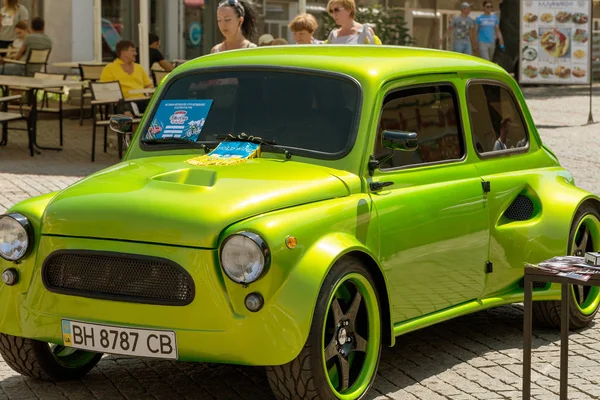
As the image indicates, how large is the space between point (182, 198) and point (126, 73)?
1139cm

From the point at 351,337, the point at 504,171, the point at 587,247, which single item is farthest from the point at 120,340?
the point at 587,247

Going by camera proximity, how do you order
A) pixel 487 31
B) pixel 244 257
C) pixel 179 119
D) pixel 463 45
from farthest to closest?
pixel 463 45
pixel 487 31
pixel 179 119
pixel 244 257

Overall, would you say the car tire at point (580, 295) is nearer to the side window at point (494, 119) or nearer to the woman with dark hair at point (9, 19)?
the side window at point (494, 119)

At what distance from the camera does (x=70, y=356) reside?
6598 mm

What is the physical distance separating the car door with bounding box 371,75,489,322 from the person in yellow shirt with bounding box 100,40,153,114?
9903 mm

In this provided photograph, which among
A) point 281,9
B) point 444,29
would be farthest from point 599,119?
point 444,29

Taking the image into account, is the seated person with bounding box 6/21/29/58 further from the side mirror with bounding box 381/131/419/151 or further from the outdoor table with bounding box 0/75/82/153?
the side mirror with bounding box 381/131/419/151

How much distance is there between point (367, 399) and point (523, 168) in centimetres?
219

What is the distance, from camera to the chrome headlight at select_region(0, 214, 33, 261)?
6000 mm

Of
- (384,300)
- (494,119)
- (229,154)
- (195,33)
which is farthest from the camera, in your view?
(195,33)

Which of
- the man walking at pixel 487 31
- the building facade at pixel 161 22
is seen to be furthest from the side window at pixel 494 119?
the man walking at pixel 487 31

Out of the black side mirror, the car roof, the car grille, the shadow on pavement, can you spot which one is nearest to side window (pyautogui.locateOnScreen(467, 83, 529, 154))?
the car roof

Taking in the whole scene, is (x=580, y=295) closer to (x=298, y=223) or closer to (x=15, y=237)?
(x=298, y=223)

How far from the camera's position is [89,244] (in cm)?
577
